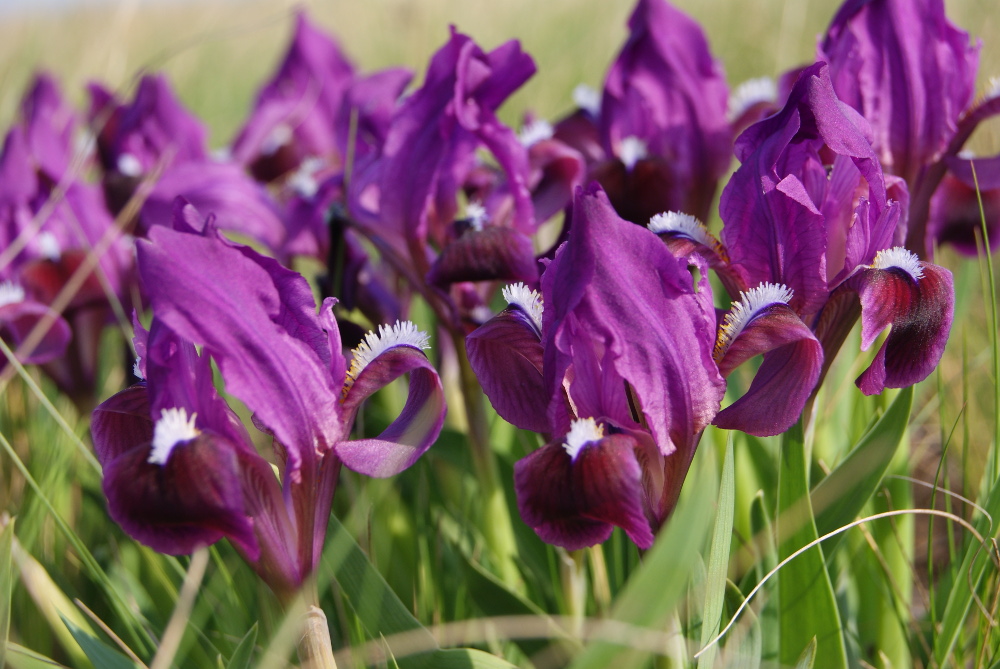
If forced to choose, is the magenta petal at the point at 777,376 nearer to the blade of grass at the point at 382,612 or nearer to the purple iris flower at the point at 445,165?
the blade of grass at the point at 382,612

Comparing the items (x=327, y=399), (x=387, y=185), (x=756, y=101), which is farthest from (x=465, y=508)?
(x=756, y=101)

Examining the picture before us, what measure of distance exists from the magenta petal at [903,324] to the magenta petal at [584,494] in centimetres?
39

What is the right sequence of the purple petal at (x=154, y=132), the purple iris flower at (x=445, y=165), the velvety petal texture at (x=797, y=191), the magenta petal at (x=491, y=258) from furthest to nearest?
the purple petal at (x=154, y=132) < the purple iris flower at (x=445, y=165) < the magenta petal at (x=491, y=258) < the velvety petal texture at (x=797, y=191)

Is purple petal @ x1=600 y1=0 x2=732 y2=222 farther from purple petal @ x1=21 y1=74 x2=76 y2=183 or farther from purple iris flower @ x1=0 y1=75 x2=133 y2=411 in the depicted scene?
purple petal @ x1=21 y1=74 x2=76 y2=183

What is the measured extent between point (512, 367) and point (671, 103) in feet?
3.61

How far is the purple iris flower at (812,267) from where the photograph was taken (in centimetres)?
109

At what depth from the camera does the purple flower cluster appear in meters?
1.01

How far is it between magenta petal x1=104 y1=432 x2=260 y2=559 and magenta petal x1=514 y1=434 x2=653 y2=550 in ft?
1.11

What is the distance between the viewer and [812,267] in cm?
119

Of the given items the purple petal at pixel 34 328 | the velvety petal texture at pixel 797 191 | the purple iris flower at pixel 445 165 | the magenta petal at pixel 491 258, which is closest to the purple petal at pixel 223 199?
the purple petal at pixel 34 328

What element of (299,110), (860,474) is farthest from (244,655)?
(299,110)

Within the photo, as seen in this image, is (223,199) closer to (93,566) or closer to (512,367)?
(93,566)

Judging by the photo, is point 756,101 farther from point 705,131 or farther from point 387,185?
point 387,185

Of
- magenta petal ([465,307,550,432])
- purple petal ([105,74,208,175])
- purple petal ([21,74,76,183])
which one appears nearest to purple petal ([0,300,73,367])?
purple petal ([21,74,76,183])
